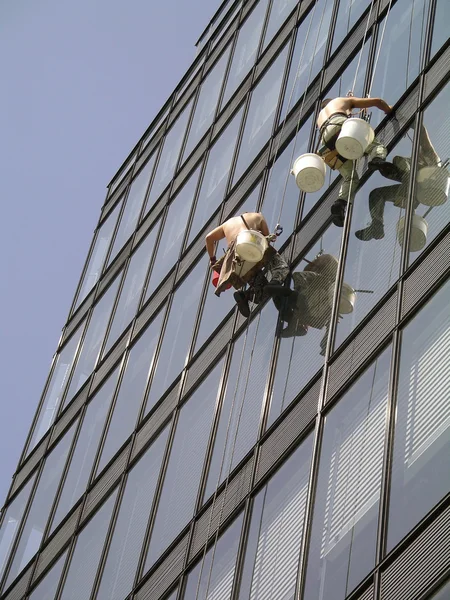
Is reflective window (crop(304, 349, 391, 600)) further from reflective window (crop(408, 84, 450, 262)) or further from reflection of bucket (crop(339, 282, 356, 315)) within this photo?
reflective window (crop(408, 84, 450, 262))

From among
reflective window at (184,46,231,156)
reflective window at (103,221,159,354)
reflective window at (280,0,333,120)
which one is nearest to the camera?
reflective window at (280,0,333,120)

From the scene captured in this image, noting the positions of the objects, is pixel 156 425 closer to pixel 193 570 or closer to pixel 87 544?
pixel 87 544

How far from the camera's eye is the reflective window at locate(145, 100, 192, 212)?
27000 mm

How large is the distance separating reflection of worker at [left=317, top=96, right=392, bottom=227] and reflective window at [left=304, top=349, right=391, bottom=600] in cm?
350

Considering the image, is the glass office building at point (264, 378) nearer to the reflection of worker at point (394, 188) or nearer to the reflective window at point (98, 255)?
the reflection of worker at point (394, 188)

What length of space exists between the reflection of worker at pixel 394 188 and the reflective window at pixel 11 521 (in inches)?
450

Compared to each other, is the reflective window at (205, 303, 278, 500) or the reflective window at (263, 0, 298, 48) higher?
the reflective window at (263, 0, 298, 48)

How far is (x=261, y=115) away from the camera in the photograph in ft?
73.4

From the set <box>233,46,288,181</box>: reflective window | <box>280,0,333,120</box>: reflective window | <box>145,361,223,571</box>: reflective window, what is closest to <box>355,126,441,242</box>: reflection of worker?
<box>145,361,223,571</box>: reflective window

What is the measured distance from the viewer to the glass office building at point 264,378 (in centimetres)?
1182

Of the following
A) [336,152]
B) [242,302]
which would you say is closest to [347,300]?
[336,152]

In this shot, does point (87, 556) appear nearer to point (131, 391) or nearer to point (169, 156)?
point (131, 391)

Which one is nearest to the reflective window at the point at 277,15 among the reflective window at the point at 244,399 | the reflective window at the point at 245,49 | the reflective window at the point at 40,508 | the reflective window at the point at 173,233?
the reflective window at the point at 245,49

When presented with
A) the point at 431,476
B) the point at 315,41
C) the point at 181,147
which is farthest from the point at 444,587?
the point at 181,147
